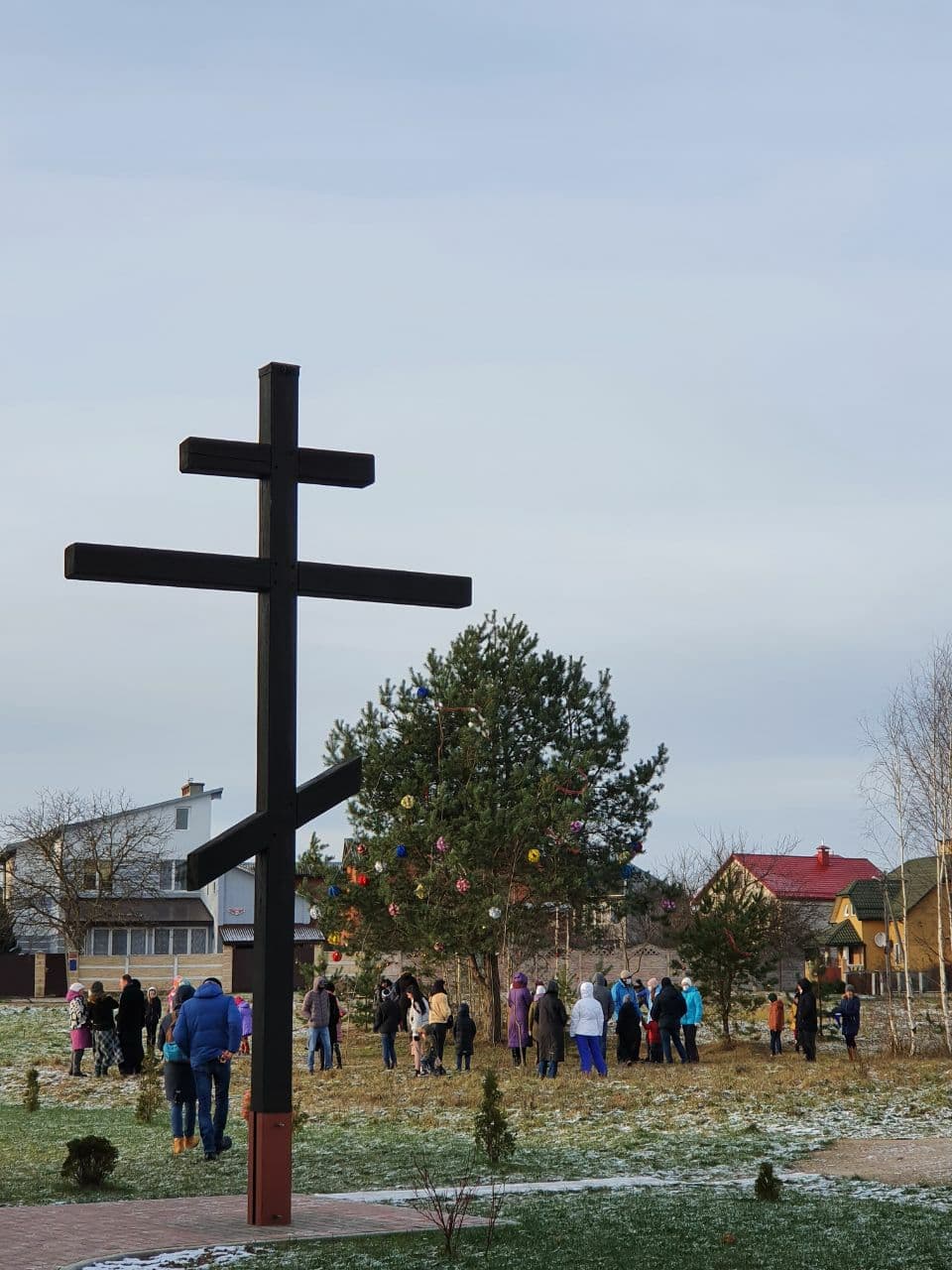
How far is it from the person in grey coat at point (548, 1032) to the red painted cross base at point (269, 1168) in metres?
14.7

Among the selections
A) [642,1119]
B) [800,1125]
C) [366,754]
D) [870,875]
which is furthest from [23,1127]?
[870,875]

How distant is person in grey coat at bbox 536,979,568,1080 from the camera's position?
24.5 metres

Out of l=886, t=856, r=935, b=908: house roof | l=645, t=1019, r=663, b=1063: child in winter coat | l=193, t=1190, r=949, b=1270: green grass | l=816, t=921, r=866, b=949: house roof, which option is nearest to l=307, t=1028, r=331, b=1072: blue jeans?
l=645, t=1019, r=663, b=1063: child in winter coat

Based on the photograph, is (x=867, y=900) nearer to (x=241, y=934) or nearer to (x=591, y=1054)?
(x=241, y=934)

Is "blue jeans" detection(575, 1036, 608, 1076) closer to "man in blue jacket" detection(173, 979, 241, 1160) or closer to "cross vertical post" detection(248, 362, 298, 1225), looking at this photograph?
"man in blue jacket" detection(173, 979, 241, 1160)

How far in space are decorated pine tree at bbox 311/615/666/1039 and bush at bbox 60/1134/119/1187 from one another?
17304 millimetres

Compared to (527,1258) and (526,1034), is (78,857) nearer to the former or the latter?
(526,1034)

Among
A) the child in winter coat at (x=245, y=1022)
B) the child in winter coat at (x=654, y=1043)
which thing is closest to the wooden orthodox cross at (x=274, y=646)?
the child in winter coat at (x=245, y=1022)

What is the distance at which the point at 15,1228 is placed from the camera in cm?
1038

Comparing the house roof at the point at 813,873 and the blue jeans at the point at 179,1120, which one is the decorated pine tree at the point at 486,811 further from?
the house roof at the point at 813,873

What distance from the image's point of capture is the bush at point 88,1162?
41.2 ft

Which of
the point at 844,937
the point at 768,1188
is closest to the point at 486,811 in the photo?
the point at 768,1188

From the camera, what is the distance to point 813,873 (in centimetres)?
8156

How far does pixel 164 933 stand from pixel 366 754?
Answer: 35.7 meters
